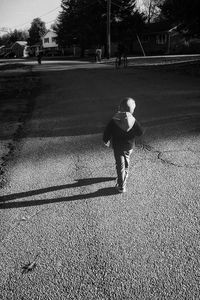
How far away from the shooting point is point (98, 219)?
367cm

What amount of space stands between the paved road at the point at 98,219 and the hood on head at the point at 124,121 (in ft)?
2.92

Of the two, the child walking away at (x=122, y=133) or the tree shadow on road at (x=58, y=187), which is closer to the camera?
the child walking away at (x=122, y=133)

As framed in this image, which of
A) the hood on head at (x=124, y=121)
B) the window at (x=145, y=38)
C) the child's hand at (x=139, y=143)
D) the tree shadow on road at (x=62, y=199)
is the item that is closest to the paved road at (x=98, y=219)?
the tree shadow on road at (x=62, y=199)

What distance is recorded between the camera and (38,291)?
8.73ft

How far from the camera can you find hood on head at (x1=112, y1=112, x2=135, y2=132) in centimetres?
412

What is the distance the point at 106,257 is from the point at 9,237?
3.70 feet

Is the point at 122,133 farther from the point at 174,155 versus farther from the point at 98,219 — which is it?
the point at 174,155

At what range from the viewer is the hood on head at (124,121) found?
4117 millimetres

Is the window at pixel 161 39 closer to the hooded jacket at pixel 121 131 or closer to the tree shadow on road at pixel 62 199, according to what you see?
the hooded jacket at pixel 121 131

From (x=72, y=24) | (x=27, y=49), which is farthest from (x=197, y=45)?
(x=27, y=49)

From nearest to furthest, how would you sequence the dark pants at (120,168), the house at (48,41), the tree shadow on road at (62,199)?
the tree shadow on road at (62,199) < the dark pants at (120,168) < the house at (48,41)

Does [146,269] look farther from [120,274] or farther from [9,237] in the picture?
[9,237]

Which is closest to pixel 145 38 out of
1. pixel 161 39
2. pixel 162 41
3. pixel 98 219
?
pixel 161 39

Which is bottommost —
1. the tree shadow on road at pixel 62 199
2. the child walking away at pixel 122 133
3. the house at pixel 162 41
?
the tree shadow on road at pixel 62 199
